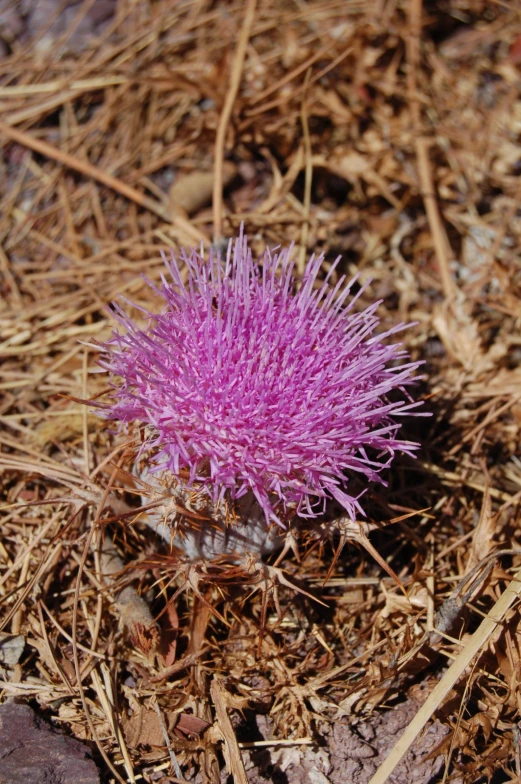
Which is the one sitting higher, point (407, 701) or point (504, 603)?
point (504, 603)

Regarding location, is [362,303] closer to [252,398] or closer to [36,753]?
[252,398]

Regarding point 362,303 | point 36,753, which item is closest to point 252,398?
point 36,753

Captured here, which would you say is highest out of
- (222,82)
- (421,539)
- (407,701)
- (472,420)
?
(222,82)

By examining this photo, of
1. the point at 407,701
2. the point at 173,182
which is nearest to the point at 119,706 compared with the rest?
the point at 407,701

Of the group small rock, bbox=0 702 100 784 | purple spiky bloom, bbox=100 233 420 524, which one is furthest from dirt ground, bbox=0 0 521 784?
purple spiky bloom, bbox=100 233 420 524

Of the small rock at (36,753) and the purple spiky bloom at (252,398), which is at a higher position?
the purple spiky bloom at (252,398)

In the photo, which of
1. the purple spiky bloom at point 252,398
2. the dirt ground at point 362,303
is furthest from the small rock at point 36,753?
the purple spiky bloom at point 252,398

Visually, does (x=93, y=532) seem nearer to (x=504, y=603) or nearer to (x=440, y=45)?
(x=504, y=603)

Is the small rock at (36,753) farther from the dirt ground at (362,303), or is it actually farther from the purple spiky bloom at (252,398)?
the purple spiky bloom at (252,398)
